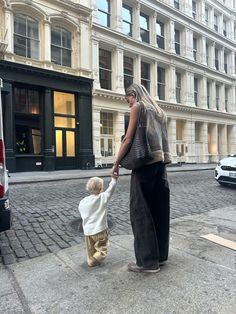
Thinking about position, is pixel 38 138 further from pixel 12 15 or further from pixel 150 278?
pixel 150 278

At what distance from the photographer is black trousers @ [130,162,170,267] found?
2.90 meters

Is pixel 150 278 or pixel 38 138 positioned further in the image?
pixel 38 138

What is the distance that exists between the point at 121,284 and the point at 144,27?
85.7 feet

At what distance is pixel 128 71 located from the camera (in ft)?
79.1

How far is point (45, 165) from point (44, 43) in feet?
26.2

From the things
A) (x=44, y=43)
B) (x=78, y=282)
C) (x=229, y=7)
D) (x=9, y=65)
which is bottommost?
(x=78, y=282)

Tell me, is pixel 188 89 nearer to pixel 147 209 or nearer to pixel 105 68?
pixel 105 68

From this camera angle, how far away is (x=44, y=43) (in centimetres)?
1853

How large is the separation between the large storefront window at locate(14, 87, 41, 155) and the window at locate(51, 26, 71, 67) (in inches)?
119

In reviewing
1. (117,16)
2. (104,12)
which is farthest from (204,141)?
(104,12)

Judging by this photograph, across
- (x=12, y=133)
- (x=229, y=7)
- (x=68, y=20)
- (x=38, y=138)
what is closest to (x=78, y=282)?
(x=12, y=133)

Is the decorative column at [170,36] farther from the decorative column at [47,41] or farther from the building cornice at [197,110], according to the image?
the decorative column at [47,41]

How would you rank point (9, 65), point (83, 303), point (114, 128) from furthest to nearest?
point (114, 128) < point (9, 65) < point (83, 303)

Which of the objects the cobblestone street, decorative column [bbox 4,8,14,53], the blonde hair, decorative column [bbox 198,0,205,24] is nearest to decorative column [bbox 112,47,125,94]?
decorative column [bbox 4,8,14,53]
